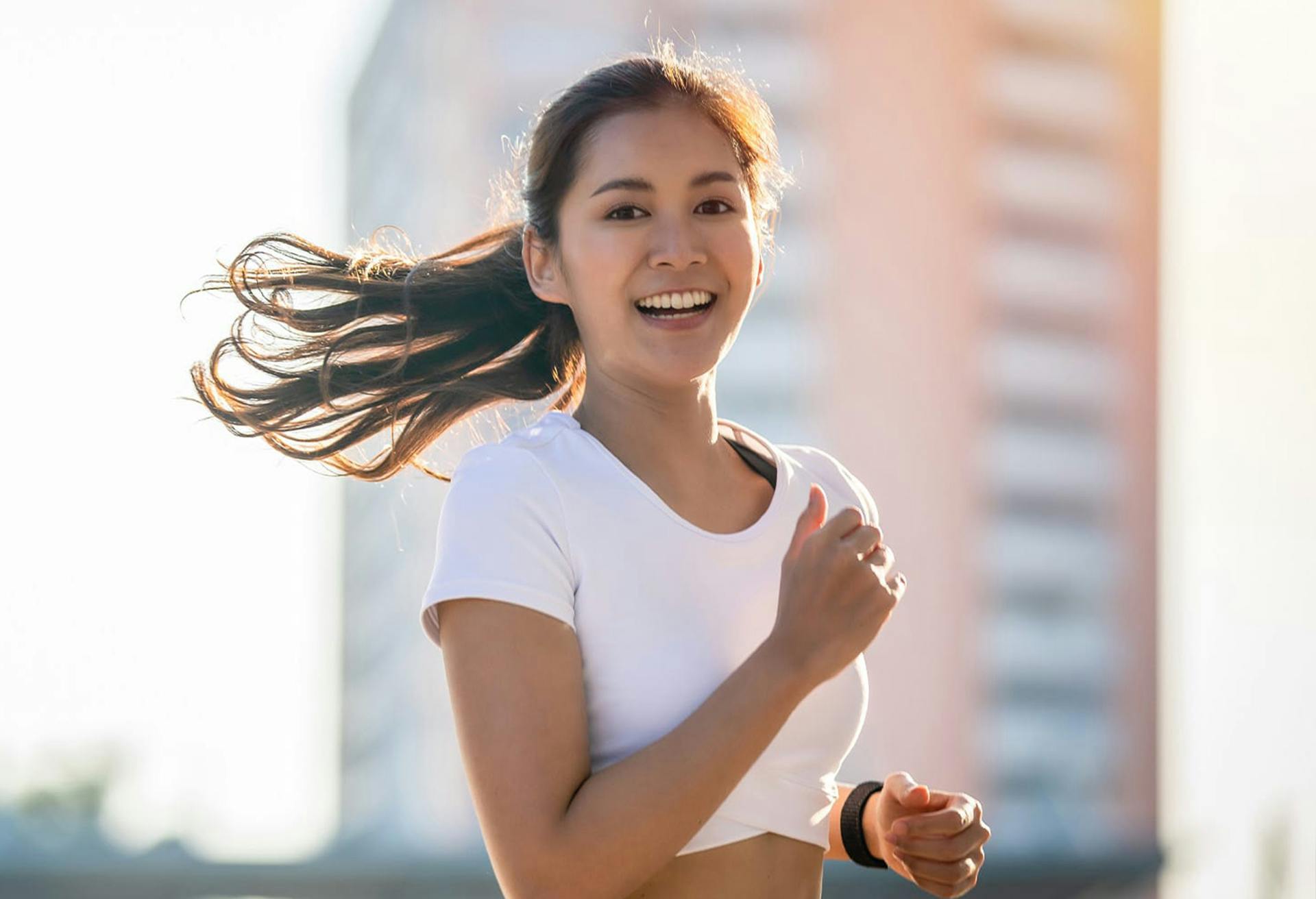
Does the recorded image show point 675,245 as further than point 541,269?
No

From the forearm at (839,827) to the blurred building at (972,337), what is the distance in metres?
49.9

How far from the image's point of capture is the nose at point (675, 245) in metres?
1.54

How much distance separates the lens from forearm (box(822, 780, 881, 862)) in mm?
1695

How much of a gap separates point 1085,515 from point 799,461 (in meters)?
55.9

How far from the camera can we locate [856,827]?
5.58ft

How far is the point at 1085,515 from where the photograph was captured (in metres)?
55.7

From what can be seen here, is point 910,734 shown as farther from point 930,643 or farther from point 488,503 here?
point 488,503

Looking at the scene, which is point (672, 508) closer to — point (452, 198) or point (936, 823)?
point (936, 823)

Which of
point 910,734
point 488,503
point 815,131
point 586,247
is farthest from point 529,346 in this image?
point 815,131

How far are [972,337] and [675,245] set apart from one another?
54.4 metres

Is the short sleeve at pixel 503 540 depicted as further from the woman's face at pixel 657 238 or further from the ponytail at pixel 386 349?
the ponytail at pixel 386 349

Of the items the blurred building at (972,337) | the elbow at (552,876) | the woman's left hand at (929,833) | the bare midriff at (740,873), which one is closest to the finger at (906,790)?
the woman's left hand at (929,833)

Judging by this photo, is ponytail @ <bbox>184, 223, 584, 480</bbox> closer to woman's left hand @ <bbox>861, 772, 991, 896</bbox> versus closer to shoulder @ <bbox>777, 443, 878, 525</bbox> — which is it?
shoulder @ <bbox>777, 443, 878, 525</bbox>

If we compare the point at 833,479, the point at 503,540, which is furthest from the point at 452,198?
the point at 503,540
